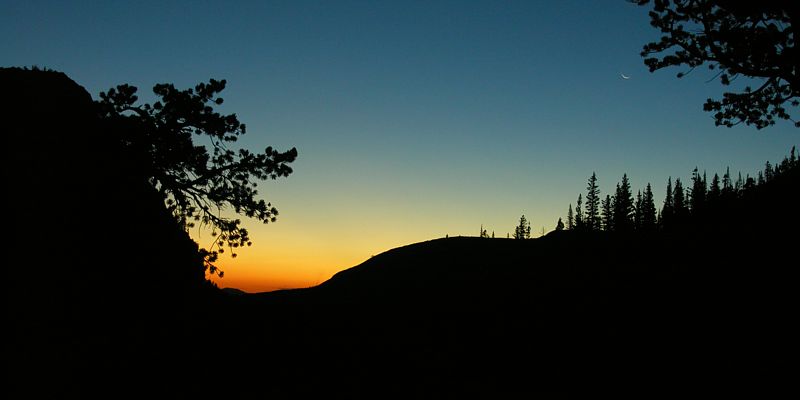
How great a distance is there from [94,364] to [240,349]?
3296mm

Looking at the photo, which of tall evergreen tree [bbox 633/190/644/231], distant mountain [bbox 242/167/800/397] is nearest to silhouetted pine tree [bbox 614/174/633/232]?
tall evergreen tree [bbox 633/190/644/231]

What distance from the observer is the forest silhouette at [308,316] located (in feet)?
33.4

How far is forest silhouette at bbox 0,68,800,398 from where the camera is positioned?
33.4ft

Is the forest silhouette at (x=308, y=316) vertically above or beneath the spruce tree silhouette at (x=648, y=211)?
beneath

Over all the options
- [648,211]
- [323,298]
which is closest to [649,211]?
[648,211]

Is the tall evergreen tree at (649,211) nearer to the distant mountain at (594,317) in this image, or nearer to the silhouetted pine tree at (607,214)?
the silhouetted pine tree at (607,214)

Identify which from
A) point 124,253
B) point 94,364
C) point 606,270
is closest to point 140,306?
point 124,253

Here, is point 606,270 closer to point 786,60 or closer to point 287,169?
point 786,60

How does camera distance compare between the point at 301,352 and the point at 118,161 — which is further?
the point at 118,161

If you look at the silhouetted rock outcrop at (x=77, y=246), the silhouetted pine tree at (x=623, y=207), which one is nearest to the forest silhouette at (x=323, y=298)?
the silhouetted rock outcrop at (x=77, y=246)

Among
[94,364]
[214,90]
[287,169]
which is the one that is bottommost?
[94,364]

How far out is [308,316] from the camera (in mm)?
16156

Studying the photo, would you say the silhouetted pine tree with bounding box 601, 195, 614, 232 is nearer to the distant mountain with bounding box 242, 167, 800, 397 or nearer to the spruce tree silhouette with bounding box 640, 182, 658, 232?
the spruce tree silhouette with bounding box 640, 182, 658, 232

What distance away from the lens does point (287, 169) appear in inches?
794
